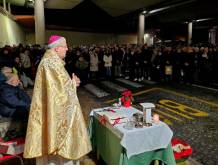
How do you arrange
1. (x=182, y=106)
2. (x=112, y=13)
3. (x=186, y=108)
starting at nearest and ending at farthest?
(x=186, y=108), (x=182, y=106), (x=112, y=13)

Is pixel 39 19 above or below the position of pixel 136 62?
above

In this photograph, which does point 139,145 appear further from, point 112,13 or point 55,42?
point 112,13

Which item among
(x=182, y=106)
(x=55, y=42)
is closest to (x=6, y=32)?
(x=182, y=106)

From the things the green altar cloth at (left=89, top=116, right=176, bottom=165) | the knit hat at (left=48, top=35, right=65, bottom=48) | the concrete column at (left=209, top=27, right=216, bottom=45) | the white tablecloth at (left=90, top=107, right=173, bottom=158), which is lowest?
the green altar cloth at (left=89, top=116, right=176, bottom=165)

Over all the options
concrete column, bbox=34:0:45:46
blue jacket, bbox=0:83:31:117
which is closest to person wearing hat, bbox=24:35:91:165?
blue jacket, bbox=0:83:31:117

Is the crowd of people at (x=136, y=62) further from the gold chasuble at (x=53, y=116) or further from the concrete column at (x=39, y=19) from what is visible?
the gold chasuble at (x=53, y=116)

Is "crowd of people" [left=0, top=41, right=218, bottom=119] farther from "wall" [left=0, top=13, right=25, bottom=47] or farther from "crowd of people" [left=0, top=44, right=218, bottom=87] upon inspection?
"wall" [left=0, top=13, right=25, bottom=47]

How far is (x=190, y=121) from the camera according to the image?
5.75m

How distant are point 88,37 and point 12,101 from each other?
72.6 feet

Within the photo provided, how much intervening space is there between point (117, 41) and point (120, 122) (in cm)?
2457

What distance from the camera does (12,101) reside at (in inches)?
146

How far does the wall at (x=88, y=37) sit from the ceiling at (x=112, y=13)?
59cm

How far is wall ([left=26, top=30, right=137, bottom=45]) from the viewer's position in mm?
23891

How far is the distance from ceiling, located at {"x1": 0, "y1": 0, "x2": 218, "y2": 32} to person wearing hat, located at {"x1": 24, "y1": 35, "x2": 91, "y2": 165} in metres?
14.2
